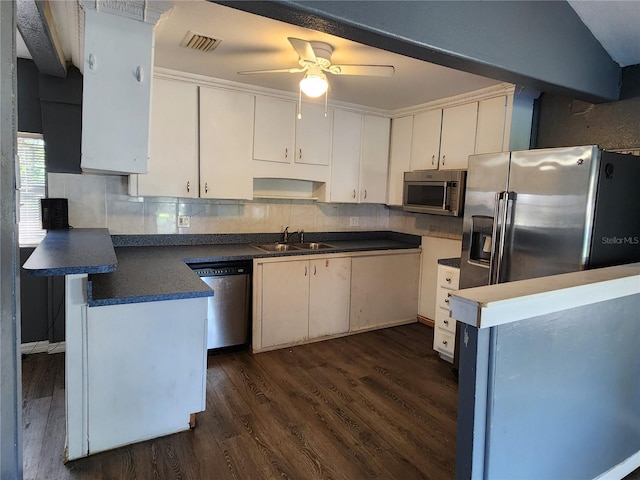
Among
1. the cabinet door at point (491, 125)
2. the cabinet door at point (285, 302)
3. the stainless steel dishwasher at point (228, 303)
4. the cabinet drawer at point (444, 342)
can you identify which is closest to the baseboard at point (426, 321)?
the cabinet drawer at point (444, 342)

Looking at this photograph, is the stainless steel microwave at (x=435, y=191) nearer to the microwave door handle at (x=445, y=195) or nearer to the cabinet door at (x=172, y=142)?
the microwave door handle at (x=445, y=195)

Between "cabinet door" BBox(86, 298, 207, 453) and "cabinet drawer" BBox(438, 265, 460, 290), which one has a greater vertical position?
"cabinet drawer" BBox(438, 265, 460, 290)

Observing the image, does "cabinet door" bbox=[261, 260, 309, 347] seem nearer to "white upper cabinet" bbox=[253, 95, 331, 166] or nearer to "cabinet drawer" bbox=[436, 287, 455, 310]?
"white upper cabinet" bbox=[253, 95, 331, 166]

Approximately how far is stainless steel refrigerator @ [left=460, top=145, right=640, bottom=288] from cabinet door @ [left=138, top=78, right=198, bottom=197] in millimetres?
2259

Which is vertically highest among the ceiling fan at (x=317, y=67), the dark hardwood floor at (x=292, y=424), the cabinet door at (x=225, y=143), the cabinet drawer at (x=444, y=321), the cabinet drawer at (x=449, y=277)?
the ceiling fan at (x=317, y=67)

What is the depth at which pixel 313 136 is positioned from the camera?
3744 mm

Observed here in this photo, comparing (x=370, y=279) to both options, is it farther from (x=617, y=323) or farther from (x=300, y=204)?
(x=617, y=323)

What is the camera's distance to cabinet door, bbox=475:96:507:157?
3084 mm

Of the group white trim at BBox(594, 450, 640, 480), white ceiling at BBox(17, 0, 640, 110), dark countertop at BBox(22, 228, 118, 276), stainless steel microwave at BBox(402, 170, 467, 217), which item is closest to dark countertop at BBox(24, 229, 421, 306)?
dark countertop at BBox(22, 228, 118, 276)

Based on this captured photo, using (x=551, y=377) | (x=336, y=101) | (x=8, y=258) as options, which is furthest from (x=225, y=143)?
(x=551, y=377)

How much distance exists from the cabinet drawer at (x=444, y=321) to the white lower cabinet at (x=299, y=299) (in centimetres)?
88

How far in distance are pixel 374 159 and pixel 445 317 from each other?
1799 millimetres

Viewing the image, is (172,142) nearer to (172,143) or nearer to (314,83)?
(172,143)

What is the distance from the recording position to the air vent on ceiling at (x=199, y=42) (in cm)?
229
